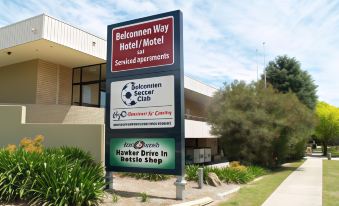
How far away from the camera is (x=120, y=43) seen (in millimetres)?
12156

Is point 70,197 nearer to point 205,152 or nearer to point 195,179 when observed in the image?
point 195,179

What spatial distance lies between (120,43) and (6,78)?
1378 cm

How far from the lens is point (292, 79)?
165 feet

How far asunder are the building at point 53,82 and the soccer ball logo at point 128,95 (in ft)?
4.55

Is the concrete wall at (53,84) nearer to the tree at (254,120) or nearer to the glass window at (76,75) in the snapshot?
the glass window at (76,75)

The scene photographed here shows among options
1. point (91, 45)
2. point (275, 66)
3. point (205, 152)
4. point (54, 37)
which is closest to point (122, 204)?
point (54, 37)

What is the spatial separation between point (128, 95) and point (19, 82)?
41.7ft

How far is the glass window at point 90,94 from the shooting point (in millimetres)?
23672

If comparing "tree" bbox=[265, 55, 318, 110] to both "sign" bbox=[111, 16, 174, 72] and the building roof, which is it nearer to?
the building roof

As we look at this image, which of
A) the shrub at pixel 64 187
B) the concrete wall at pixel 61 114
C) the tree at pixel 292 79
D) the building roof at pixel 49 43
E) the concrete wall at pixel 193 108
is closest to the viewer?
the shrub at pixel 64 187

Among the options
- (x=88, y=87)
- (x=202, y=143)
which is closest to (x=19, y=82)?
(x=88, y=87)

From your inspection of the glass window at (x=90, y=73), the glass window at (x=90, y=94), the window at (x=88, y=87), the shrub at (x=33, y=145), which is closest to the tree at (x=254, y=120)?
the window at (x=88, y=87)

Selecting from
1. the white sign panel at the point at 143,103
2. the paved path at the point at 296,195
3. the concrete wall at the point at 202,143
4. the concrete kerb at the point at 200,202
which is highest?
the white sign panel at the point at 143,103

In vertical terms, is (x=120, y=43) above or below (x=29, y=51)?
below
